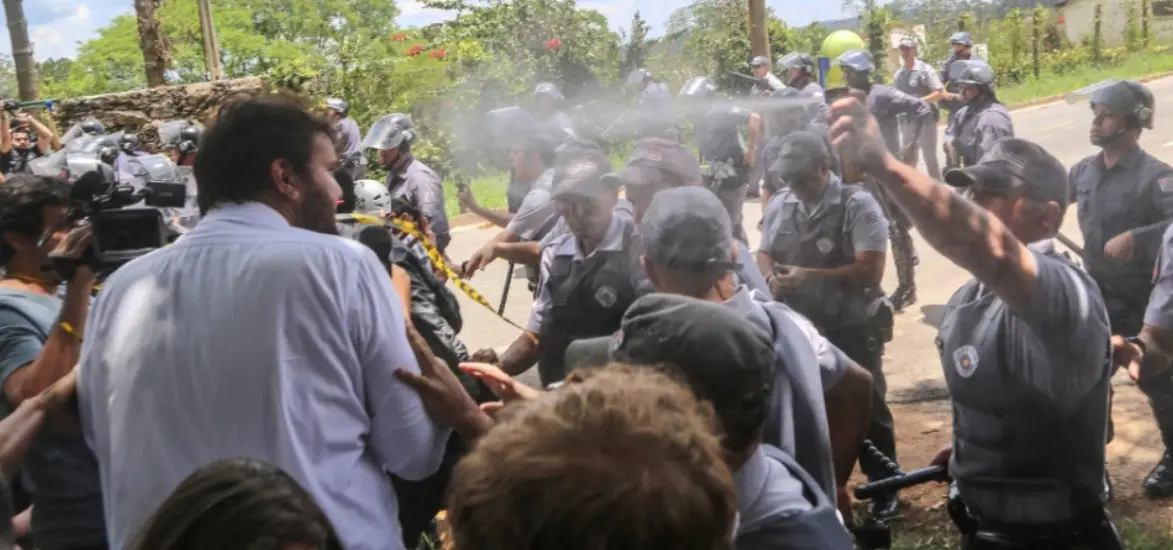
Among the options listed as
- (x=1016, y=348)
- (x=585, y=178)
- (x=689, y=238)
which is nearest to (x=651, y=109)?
(x=585, y=178)

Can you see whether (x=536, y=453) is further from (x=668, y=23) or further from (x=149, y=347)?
(x=668, y=23)

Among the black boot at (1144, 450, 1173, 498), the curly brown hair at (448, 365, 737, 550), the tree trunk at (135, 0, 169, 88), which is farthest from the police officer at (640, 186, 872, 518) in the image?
the tree trunk at (135, 0, 169, 88)

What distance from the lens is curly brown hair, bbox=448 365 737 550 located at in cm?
128

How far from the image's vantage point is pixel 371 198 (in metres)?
5.42

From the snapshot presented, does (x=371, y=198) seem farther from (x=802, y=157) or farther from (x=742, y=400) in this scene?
(x=742, y=400)

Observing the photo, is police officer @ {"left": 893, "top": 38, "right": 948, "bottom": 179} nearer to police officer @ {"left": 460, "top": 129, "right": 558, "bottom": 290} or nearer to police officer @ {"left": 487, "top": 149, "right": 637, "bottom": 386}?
police officer @ {"left": 460, "top": 129, "right": 558, "bottom": 290}

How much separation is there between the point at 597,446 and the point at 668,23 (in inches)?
1079

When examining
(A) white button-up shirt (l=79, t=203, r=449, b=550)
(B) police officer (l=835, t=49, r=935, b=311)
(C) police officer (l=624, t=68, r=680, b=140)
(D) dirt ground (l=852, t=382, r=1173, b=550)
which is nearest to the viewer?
(A) white button-up shirt (l=79, t=203, r=449, b=550)

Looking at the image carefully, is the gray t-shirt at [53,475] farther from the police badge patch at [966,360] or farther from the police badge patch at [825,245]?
the police badge patch at [825,245]

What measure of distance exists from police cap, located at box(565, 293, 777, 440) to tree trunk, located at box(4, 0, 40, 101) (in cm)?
1501

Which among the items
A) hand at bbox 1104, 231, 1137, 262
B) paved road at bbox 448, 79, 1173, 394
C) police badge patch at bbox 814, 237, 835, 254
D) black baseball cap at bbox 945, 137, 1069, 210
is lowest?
paved road at bbox 448, 79, 1173, 394

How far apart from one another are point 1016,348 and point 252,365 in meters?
1.83

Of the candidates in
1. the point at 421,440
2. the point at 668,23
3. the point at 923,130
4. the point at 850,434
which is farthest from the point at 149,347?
the point at 668,23

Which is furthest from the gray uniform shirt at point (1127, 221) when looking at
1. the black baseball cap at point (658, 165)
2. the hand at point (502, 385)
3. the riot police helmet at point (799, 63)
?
the riot police helmet at point (799, 63)
